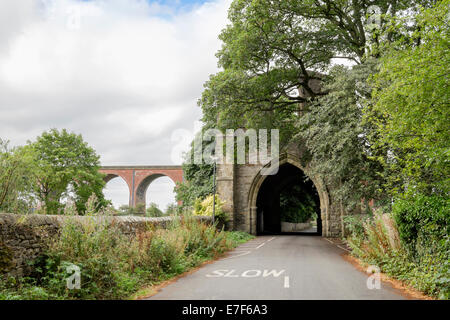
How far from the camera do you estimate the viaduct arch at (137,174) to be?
4559cm

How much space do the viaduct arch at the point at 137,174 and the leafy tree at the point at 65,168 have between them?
1475 cm

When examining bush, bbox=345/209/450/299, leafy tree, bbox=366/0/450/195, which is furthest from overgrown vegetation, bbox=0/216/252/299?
leafy tree, bbox=366/0/450/195

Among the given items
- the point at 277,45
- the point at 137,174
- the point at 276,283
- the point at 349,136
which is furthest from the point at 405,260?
the point at 137,174

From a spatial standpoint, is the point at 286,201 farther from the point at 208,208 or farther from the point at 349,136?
the point at 349,136

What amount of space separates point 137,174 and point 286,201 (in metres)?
20.2

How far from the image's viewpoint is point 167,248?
29.0 feet

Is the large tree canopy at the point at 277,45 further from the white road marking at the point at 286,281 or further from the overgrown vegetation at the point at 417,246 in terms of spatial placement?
the white road marking at the point at 286,281

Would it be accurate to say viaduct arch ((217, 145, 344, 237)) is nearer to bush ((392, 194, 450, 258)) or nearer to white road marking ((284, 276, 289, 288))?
bush ((392, 194, 450, 258))

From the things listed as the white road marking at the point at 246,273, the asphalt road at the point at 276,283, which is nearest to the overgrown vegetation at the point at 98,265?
the asphalt road at the point at 276,283

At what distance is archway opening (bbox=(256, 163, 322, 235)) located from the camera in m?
29.5
